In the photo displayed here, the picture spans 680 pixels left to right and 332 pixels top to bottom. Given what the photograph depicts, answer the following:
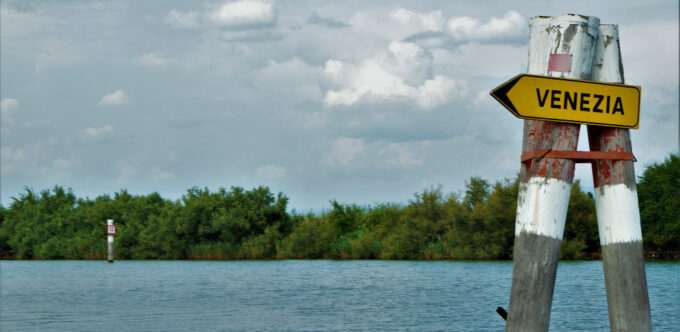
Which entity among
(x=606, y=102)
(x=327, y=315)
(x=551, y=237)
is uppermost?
(x=606, y=102)

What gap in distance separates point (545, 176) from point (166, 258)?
186ft

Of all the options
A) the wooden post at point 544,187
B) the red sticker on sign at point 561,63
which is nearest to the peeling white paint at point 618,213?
the wooden post at point 544,187

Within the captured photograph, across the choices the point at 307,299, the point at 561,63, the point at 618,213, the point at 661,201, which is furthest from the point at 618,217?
the point at 661,201

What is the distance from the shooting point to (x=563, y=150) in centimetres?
536

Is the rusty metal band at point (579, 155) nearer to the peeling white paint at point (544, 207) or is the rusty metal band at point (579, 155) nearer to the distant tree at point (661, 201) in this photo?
the peeling white paint at point (544, 207)

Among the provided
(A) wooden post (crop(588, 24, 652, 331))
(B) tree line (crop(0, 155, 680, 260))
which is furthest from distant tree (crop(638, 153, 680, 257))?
(A) wooden post (crop(588, 24, 652, 331))

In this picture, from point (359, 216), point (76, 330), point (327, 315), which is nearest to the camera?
point (76, 330)

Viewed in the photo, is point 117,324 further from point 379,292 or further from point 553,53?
point 553,53

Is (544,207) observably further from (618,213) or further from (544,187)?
(618,213)

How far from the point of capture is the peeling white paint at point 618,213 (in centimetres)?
552

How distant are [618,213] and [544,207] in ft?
2.09

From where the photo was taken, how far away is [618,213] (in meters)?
5.52

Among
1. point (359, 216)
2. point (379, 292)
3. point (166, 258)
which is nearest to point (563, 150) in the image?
point (379, 292)

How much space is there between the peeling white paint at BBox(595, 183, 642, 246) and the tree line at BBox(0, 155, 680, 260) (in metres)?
38.3
